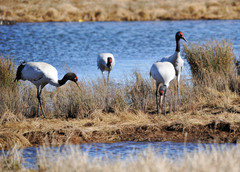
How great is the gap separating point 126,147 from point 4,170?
2414mm

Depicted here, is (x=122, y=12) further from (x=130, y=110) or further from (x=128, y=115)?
(x=128, y=115)

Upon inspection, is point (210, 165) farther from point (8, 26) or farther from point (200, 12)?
point (200, 12)

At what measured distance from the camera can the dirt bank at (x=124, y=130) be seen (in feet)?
25.4

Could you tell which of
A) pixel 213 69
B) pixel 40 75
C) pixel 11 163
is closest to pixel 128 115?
pixel 40 75

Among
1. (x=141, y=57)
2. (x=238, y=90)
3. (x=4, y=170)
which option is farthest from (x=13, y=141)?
(x=141, y=57)

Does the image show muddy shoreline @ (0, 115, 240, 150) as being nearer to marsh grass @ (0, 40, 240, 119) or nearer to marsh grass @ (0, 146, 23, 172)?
marsh grass @ (0, 40, 240, 119)

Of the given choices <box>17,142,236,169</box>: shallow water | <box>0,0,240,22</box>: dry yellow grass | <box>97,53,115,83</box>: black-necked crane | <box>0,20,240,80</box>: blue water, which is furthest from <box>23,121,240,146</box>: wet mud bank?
<box>0,0,240,22</box>: dry yellow grass

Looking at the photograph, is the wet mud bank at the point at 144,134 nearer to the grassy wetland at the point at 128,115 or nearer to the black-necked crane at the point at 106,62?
the grassy wetland at the point at 128,115

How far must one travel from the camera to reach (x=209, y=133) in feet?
26.1

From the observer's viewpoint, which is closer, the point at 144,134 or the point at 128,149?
the point at 128,149

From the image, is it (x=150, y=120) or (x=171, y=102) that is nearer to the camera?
(x=150, y=120)

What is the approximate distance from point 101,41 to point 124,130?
15.0 metres

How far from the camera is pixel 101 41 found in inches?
898

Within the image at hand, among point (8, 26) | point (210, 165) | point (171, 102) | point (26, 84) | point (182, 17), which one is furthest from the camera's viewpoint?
point (182, 17)
